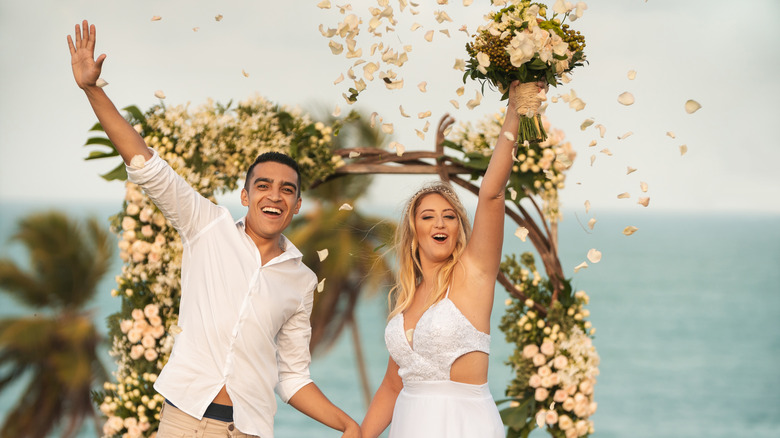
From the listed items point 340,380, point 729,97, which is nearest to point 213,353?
point 340,380

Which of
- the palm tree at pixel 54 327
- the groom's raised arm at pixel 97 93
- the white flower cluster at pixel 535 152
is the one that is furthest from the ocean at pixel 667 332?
the groom's raised arm at pixel 97 93

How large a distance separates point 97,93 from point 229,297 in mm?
1020

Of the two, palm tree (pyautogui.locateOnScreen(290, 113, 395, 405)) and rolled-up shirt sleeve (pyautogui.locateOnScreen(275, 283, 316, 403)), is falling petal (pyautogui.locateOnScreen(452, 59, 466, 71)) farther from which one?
palm tree (pyautogui.locateOnScreen(290, 113, 395, 405))

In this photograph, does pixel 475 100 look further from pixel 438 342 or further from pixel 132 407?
pixel 132 407

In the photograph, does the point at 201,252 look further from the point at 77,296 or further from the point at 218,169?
the point at 77,296

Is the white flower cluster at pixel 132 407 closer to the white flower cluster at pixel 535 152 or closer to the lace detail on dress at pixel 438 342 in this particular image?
the lace detail on dress at pixel 438 342

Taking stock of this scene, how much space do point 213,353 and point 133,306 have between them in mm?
1725

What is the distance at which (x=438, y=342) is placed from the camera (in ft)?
11.1

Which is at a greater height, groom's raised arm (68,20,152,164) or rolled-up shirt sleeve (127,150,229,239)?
groom's raised arm (68,20,152,164)

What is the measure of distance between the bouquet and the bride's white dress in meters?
0.89

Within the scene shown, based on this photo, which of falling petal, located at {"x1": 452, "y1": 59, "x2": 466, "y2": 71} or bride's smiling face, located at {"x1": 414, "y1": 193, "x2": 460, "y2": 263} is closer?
falling petal, located at {"x1": 452, "y1": 59, "x2": 466, "y2": 71}

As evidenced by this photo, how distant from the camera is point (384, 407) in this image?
381 cm

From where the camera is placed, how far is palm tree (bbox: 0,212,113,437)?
19.9 metres

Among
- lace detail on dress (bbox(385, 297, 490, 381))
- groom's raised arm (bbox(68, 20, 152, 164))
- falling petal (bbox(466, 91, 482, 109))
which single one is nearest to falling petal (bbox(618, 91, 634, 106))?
falling petal (bbox(466, 91, 482, 109))
